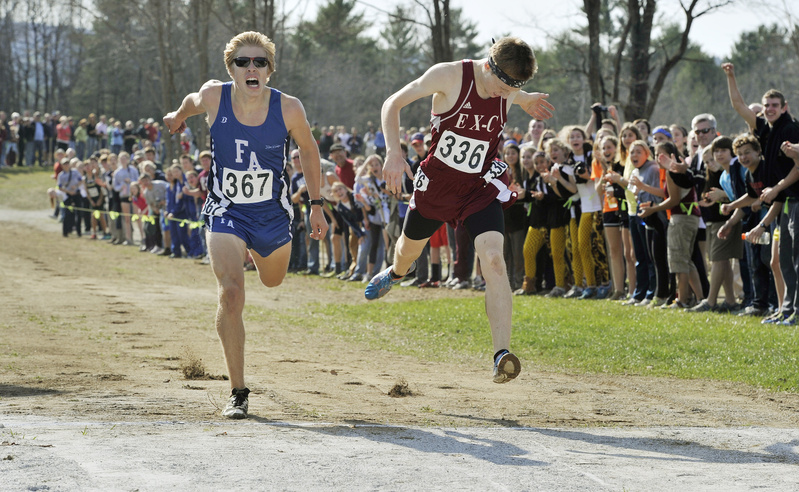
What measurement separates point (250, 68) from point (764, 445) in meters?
3.88

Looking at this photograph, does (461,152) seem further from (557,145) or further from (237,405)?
(557,145)

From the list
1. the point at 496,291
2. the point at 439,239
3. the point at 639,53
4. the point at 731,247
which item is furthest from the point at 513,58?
the point at 639,53

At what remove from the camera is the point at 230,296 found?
20.4ft

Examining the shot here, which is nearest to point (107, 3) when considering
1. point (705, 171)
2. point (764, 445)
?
point (705, 171)

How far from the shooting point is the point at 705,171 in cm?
1223

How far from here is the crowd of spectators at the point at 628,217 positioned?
10789mm

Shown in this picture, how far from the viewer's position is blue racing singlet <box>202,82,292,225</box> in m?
6.46

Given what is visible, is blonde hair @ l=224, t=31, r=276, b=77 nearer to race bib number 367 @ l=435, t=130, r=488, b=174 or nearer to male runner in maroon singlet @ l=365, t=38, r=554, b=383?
male runner in maroon singlet @ l=365, t=38, r=554, b=383

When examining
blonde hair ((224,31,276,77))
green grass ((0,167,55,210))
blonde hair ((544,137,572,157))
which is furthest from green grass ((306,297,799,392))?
green grass ((0,167,55,210))

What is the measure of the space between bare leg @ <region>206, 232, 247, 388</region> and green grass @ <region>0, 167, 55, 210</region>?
3153 cm

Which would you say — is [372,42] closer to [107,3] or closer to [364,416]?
[107,3]

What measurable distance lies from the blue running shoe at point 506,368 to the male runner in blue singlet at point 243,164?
4.98 feet

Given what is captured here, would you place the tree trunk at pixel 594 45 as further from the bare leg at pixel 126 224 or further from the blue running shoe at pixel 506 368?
the blue running shoe at pixel 506 368

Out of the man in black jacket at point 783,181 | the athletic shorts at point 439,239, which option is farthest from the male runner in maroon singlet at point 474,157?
the athletic shorts at point 439,239
